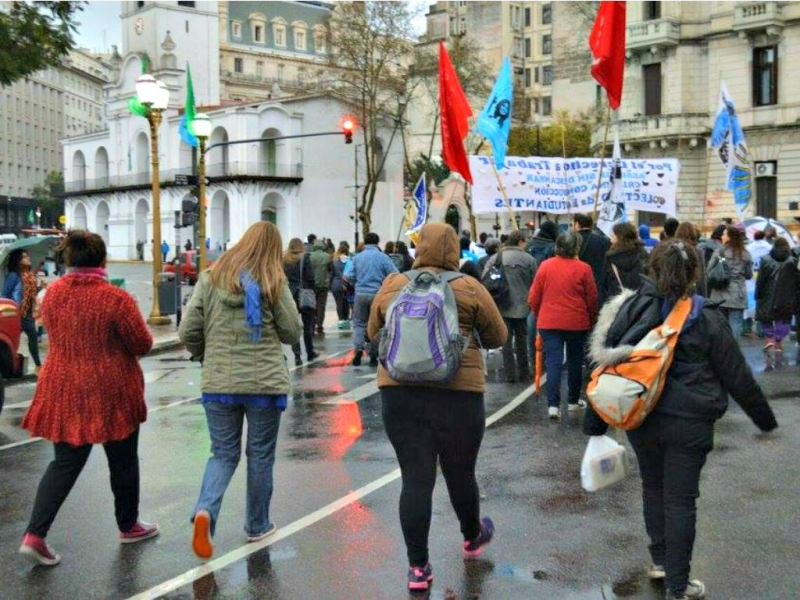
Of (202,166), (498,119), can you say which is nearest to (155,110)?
(202,166)

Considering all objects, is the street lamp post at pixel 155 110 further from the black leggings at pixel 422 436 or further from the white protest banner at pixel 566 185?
the black leggings at pixel 422 436

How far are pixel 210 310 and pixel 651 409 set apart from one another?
2.56 metres

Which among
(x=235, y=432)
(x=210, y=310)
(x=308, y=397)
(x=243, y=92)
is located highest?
(x=243, y=92)

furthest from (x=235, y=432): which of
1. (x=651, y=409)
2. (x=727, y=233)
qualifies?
(x=727, y=233)

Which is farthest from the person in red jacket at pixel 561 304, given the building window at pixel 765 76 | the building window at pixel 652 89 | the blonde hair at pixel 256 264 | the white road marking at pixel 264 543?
the building window at pixel 652 89

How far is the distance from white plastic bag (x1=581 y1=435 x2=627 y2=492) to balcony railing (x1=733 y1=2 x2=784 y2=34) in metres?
43.1

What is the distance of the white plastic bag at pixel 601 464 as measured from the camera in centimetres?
533

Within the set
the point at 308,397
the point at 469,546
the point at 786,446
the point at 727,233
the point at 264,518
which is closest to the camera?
the point at 469,546

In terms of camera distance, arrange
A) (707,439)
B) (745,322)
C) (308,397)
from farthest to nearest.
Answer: (745,322) → (308,397) → (707,439)

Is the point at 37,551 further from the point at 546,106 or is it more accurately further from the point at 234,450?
the point at 546,106

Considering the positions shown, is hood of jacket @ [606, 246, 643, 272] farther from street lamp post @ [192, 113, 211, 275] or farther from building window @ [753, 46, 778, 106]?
building window @ [753, 46, 778, 106]

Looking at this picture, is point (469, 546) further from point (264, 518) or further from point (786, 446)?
point (786, 446)

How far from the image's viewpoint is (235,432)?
6234 mm

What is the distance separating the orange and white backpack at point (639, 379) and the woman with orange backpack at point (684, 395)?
0.18ft
